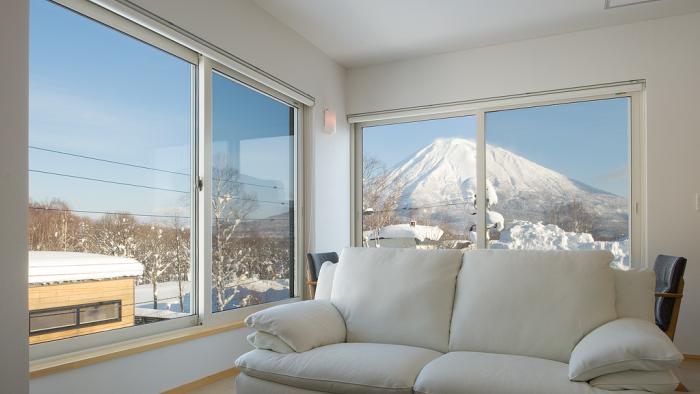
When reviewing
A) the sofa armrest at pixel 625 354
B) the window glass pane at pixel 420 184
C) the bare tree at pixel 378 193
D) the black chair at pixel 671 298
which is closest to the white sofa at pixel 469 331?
the sofa armrest at pixel 625 354

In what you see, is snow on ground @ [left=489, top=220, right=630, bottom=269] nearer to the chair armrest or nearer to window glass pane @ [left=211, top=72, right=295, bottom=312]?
the chair armrest

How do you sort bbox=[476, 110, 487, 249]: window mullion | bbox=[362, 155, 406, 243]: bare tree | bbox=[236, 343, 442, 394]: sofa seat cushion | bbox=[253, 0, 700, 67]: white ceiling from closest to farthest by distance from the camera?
bbox=[236, 343, 442, 394]: sofa seat cushion, bbox=[253, 0, 700, 67]: white ceiling, bbox=[476, 110, 487, 249]: window mullion, bbox=[362, 155, 406, 243]: bare tree

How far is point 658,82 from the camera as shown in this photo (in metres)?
4.30

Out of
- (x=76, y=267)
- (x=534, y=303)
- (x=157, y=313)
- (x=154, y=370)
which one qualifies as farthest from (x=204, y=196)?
(x=534, y=303)

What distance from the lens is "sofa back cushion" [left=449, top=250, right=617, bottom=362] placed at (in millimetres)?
2301

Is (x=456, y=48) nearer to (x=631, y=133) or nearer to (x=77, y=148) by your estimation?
(x=631, y=133)

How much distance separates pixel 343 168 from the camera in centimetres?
543

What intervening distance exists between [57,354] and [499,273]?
2.12 m

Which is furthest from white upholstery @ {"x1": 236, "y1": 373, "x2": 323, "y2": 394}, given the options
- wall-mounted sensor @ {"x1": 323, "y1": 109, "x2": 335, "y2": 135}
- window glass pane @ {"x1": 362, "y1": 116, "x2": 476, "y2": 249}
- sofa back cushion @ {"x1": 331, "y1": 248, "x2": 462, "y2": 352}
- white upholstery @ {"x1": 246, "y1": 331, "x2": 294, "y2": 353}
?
window glass pane @ {"x1": 362, "y1": 116, "x2": 476, "y2": 249}

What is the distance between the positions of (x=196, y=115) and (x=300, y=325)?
1721 millimetres

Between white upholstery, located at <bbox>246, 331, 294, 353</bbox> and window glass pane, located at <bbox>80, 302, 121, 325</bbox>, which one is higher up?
window glass pane, located at <bbox>80, 302, 121, 325</bbox>

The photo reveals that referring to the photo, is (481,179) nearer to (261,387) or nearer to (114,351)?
(261,387)

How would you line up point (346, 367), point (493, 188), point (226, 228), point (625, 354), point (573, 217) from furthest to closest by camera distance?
point (493, 188), point (573, 217), point (226, 228), point (346, 367), point (625, 354)

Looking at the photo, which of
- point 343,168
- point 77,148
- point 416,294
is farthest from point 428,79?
point 77,148
